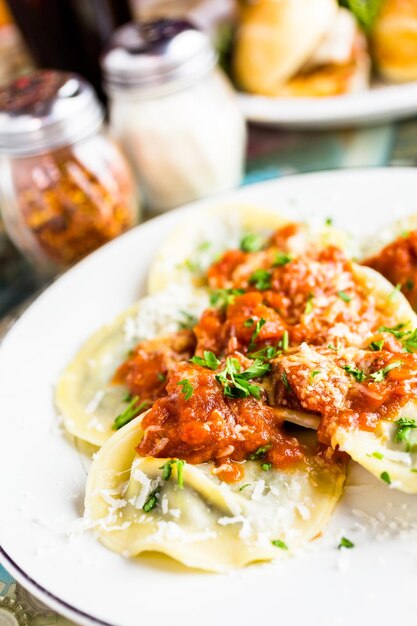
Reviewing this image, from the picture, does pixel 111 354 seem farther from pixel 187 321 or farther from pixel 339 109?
pixel 339 109

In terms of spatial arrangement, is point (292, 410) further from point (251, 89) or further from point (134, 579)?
point (251, 89)

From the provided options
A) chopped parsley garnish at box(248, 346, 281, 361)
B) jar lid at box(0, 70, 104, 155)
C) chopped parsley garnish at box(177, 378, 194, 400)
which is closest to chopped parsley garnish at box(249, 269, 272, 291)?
chopped parsley garnish at box(248, 346, 281, 361)

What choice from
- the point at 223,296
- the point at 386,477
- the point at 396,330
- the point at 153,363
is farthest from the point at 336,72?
the point at 386,477

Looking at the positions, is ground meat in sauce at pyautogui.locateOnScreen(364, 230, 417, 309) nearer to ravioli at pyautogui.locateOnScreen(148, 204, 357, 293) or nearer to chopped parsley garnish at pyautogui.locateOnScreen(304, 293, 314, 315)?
ravioli at pyautogui.locateOnScreen(148, 204, 357, 293)

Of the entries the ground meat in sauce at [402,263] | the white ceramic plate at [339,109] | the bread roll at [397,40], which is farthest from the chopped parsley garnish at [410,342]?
the bread roll at [397,40]

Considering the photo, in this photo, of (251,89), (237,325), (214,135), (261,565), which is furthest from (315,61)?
(261,565)
